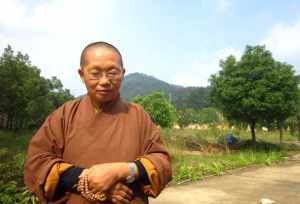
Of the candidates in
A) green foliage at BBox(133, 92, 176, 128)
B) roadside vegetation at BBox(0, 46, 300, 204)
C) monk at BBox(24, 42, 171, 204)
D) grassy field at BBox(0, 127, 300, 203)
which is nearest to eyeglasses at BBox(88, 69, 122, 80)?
monk at BBox(24, 42, 171, 204)

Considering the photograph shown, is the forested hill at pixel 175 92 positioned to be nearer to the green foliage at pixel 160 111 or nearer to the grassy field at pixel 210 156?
the green foliage at pixel 160 111

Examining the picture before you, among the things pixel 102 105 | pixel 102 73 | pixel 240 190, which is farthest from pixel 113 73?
pixel 240 190

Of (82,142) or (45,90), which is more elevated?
(45,90)

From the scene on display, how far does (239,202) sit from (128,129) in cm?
574

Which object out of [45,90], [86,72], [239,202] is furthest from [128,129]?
[45,90]

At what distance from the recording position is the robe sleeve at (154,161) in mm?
1640

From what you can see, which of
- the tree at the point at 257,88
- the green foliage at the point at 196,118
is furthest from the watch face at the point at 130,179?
the green foliage at the point at 196,118

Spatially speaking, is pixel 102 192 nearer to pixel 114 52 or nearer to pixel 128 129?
pixel 128 129

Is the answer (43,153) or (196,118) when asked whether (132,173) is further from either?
(196,118)

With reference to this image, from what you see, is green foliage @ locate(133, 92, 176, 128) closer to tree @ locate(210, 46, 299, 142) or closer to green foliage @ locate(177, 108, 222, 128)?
tree @ locate(210, 46, 299, 142)

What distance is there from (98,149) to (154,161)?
250 mm

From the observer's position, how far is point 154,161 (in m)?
1.65

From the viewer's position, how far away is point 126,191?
1.61 meters

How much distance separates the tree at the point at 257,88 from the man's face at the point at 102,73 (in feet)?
43.8
